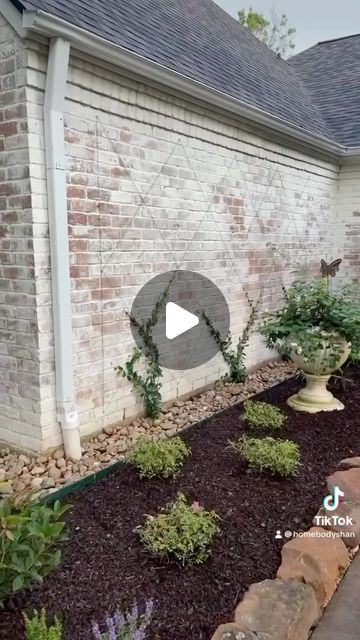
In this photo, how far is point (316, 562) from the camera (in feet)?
6.88

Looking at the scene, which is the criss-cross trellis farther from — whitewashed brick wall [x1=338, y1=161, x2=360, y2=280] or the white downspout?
whitewashed brick wall [x1=338, y1=161, x2=360, y2=280]

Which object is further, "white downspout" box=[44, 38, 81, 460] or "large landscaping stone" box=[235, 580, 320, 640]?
"white downspout" box=[44, 38, 81, 460]

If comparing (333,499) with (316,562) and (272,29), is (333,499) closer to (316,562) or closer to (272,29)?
(316,562)

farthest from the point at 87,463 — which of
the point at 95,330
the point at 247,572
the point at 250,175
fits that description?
the point at 250,175

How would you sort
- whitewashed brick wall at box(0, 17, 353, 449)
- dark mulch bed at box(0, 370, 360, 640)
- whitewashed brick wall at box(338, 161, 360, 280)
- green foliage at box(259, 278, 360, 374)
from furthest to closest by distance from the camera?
1. whitewashed brick wall at box(338, 161, 360, 280)
2. green foliage at box(259, 278, 360, 374)
3. whitewashed brick wall at box(0, 17, 353, 449)
4. dark mulch bed at box(0, 370, 360, 640)

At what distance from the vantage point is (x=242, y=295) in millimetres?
5031

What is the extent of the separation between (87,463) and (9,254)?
138cm

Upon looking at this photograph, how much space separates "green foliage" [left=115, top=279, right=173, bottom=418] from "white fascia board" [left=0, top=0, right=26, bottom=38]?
1887 millimetres

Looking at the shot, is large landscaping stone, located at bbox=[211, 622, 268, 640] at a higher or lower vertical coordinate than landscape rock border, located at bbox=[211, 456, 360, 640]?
higher

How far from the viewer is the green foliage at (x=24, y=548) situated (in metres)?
1.76

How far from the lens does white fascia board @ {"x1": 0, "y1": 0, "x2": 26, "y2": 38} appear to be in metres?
2.59

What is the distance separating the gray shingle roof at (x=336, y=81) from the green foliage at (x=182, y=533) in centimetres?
562

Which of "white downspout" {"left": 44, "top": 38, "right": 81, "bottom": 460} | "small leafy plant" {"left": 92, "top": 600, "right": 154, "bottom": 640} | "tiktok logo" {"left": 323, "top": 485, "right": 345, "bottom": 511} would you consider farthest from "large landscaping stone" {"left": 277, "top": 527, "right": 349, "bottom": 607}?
"white downspout" {"left": 44, "top": 38, "right": 81, "bottom": 460}

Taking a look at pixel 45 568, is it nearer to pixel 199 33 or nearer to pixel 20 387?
pixel 20 387
